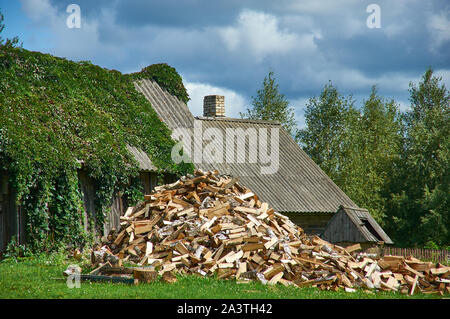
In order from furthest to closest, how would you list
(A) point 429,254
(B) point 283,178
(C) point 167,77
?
(A) point 429,254 < (B) point 283,178 < (C) point 167,77

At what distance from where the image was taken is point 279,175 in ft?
85.2

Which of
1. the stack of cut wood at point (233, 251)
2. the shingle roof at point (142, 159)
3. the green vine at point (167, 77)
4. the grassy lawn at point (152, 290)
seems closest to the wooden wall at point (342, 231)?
the stack of cut wood at point (233, 251)

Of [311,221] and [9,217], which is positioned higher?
[9,217]

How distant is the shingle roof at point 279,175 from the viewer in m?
24.0

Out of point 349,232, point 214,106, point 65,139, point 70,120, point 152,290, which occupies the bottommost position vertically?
point 152,290

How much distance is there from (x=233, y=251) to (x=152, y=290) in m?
3.27

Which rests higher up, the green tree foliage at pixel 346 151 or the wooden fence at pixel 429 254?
the green tree foliage at pixel 346 151

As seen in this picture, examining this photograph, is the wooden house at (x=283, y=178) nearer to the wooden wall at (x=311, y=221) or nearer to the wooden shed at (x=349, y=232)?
the wooden wall at (x=311, y=221)

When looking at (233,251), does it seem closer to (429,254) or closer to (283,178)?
(283,178)

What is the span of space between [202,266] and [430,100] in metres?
36.5

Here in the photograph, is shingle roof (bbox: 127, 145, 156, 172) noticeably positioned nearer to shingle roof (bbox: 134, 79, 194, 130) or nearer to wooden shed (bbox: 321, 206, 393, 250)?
shingle roof (bbox: 134, 79, 194, 130)

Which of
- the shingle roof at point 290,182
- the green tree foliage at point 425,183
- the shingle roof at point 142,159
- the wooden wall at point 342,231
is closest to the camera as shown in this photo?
the shingle roof at point 142,159

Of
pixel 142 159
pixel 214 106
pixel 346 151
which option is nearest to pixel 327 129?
Result: pixel 346 151

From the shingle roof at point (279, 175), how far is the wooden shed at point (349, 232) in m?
3.30
